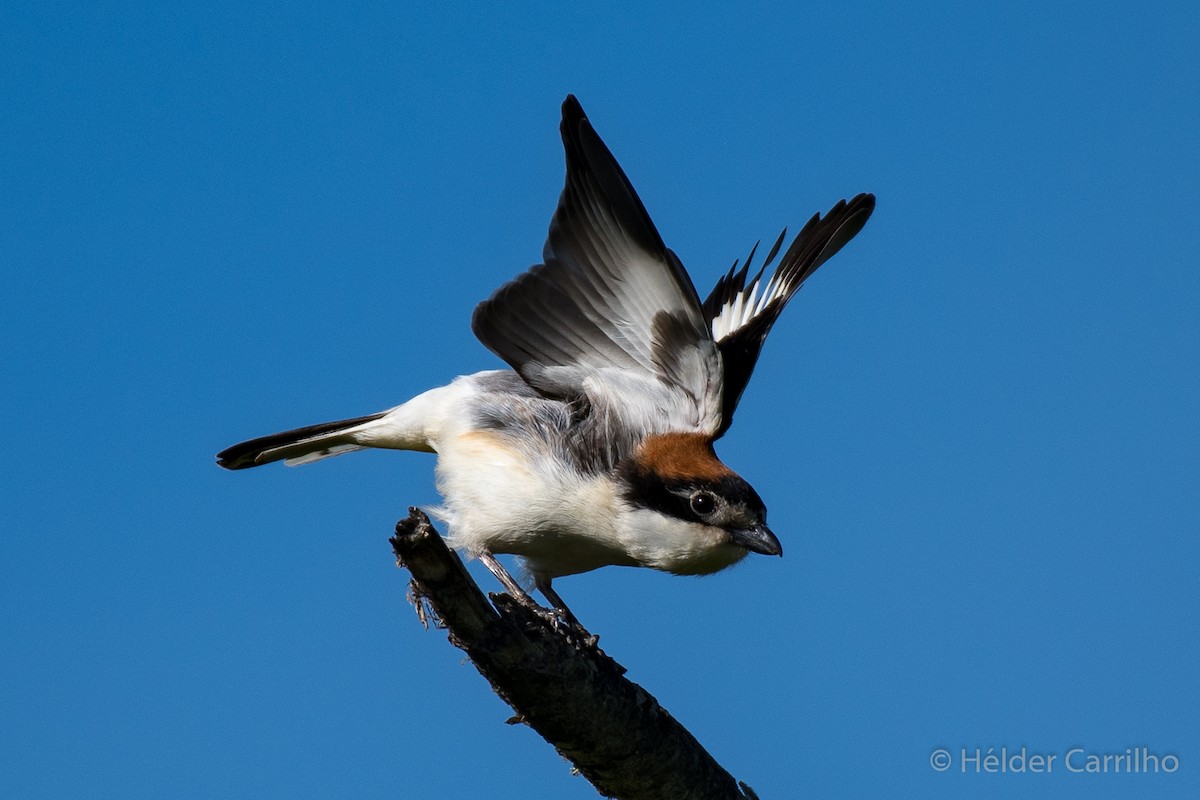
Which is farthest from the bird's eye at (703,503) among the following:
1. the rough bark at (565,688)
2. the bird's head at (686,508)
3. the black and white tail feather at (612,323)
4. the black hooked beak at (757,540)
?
the rough bark at (565,688)

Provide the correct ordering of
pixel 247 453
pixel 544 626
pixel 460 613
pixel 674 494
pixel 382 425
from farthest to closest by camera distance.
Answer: pixel 247 453 < pixel 382 425 < pixel 674 494 < pixel 544 626 < pixel 460 613

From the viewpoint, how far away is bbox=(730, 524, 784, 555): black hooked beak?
7.02 metres

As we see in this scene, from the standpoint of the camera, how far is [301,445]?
9078mm

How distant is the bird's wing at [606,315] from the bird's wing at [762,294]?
29 centimetres

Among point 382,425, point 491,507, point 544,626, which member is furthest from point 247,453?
point 544,626

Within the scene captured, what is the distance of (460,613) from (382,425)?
280cm

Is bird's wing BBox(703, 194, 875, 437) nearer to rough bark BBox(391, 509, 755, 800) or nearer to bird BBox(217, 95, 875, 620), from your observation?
bird BBox(217, 95, 875, 620)

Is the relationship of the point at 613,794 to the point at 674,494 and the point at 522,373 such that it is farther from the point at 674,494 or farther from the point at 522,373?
the point at 522,373

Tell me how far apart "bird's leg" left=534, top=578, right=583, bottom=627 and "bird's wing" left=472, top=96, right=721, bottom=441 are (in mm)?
1287

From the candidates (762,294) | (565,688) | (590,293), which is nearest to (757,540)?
(565,688)

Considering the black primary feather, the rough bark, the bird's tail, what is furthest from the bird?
the bird's tail

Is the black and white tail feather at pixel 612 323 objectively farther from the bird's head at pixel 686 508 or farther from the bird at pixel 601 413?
the bird's head at pixel 686 508

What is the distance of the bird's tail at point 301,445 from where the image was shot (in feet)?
29.0

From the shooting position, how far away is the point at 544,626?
252 inches
